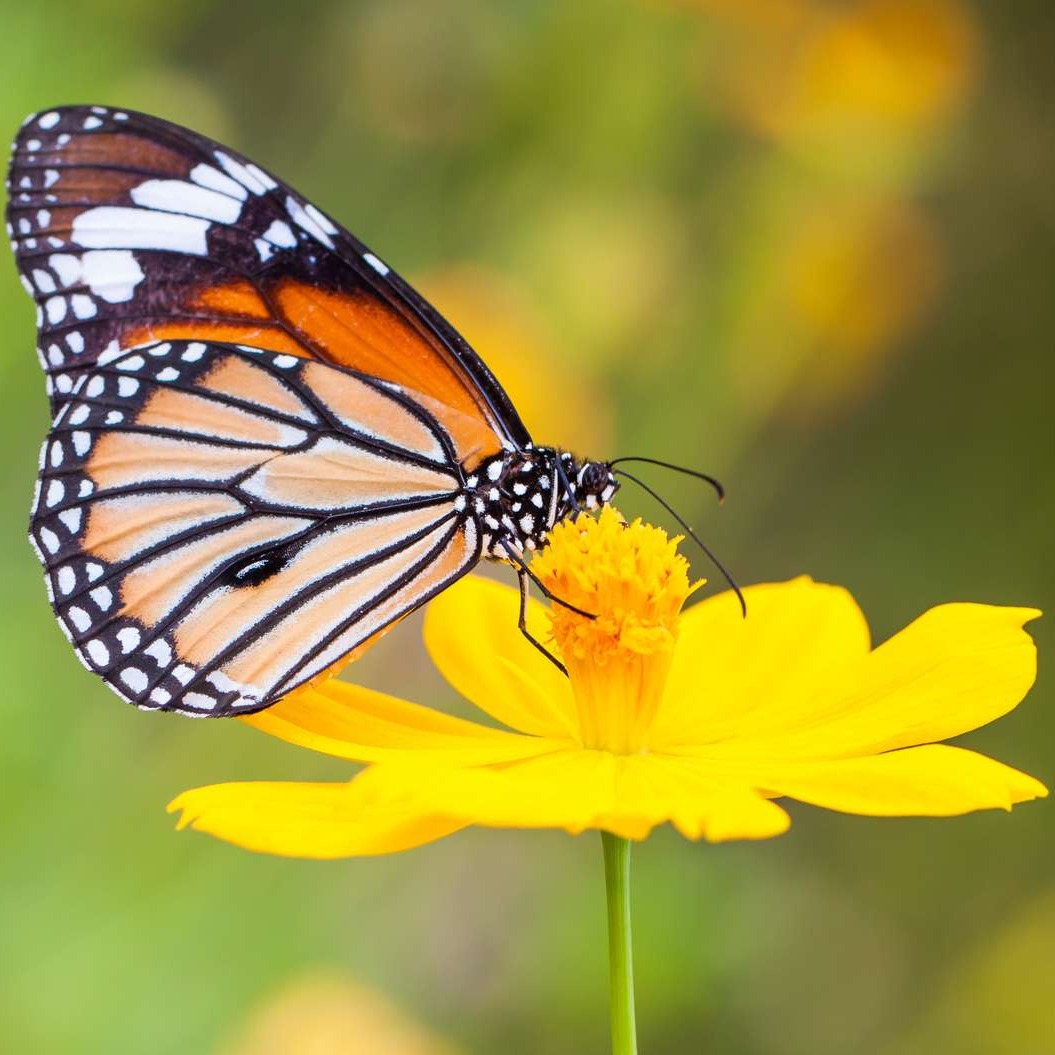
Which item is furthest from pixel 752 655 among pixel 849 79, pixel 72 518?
pixel 849 79

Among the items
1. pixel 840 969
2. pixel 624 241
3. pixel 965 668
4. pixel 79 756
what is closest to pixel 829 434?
pixel 624 241

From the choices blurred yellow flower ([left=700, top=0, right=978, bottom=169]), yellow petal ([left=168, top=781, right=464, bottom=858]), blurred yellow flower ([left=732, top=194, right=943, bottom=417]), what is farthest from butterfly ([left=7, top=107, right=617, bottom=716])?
blurred yellow flower ([left=700, top=0, right=978, bottom=169])

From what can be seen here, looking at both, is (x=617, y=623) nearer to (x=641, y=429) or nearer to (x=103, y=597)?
(x=103, y=597)

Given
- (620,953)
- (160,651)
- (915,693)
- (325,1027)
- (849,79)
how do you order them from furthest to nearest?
(849,79) → (325,1027) → (160,651) → (915,693) → (620,953)

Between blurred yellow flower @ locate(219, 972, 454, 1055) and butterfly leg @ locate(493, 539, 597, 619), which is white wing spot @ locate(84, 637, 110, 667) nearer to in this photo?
butterfly leg @ locate(493, 539, 597, 619)

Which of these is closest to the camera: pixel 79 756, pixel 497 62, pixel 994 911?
pixel 79 756

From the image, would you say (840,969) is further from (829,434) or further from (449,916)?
(829,434)

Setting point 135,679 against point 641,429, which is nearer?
point 135,679

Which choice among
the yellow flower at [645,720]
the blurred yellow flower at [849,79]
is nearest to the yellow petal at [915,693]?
the yellow flower at [645,720]
